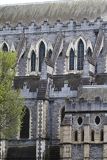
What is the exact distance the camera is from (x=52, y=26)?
7469 centimetres

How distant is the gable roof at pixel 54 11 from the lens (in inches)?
2943

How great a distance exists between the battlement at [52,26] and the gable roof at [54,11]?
1.20 metres

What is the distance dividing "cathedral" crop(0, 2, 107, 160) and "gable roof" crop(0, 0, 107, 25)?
13 centimetres

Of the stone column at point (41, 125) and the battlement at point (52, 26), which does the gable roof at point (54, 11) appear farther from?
the stone column at point (41, 125)

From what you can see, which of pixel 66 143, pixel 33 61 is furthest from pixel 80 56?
pixel 66 143

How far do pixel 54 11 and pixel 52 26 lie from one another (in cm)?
271

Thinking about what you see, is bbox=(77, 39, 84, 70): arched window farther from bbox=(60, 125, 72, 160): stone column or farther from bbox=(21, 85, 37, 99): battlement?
bbox=(60, 125, 72, 160): stone column

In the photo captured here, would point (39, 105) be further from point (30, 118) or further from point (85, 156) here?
point (85, 156)

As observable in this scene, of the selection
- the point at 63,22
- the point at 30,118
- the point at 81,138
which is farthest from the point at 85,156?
the point at 63,22

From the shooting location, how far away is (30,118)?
6875 centimetres

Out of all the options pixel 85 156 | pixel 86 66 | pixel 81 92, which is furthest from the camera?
pixel 86 66

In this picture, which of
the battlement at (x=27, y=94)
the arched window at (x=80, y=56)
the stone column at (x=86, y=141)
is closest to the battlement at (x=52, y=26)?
the arched window at (x=80, y=56)

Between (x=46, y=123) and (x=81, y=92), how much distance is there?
592 cm

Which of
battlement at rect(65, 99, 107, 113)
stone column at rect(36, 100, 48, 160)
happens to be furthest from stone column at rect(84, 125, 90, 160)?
stone column at rect(36, 100, 48, 160)
